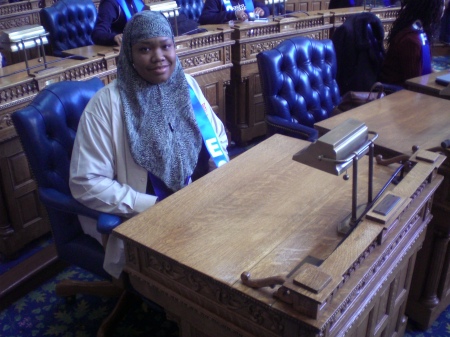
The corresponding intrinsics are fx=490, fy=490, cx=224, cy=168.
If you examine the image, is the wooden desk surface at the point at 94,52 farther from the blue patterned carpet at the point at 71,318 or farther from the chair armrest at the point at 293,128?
the blue patterned carpet at the point at 71,318

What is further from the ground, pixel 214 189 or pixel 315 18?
pixel 315 18

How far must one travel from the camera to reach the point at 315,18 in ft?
11.7

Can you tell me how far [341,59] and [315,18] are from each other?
814 mm

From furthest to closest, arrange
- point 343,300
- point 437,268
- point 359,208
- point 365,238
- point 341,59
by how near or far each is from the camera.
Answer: point 341,59 < point 437,268 < point 359,208 < point 365,238 < point 343,300

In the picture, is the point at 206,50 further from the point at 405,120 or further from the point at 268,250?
the point at 268,250

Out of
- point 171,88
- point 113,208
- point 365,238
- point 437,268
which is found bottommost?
point 437,268

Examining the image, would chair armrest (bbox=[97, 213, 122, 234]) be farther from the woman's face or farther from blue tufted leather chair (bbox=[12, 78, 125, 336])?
the woman's face

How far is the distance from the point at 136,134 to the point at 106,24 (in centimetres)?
175

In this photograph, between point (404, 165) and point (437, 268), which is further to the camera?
point (437, 268)

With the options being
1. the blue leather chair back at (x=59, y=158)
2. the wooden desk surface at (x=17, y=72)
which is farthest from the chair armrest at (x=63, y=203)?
the wooden desk surface at (x=17, y=72)

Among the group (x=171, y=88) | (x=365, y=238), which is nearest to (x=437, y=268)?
(x=365, y=238)

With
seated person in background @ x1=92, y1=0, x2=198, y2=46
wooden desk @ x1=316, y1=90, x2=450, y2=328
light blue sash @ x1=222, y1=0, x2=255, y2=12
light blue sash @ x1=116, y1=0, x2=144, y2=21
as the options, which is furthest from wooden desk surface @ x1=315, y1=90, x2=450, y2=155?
light blue sash @ x1=222, y1=0, x2=255, y2=12

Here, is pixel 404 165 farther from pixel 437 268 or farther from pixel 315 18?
pixel 315 18

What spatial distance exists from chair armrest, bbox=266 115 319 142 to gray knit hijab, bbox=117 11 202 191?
61 centimetres
